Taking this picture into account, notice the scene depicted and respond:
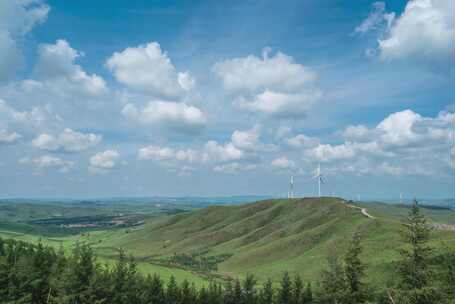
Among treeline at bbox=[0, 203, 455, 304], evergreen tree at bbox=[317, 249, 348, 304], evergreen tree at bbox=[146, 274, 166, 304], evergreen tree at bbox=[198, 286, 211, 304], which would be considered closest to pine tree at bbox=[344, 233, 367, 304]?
treeline at bbox=[0, 203, 455, 304]

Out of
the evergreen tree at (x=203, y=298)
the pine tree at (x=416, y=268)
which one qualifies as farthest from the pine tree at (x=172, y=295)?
the pine tree at (x=416, y=268)

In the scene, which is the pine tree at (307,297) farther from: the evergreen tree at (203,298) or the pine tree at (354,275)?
the pine tree at (354,275)

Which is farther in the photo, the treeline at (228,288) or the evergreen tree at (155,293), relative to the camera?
the evergreen tree at (155,293)

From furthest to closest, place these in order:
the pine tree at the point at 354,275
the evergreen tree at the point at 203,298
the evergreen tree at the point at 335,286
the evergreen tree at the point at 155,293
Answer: the evergreen tree at the point at 203,298 < the evergreen tree at the point at 155,293 < the evergreen tree at the point at 335,286 < the pine tree at the point at 354,275

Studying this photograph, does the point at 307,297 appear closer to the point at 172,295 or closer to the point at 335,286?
the point at 172,295

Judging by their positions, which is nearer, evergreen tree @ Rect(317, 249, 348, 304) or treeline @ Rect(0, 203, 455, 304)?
treeline @ Rect(0, 203, 455, 304)

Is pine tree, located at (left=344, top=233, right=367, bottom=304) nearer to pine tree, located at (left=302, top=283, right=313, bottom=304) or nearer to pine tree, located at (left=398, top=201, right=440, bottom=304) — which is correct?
pine tree, located at (left=398, top=201, right=440, bottom=304)

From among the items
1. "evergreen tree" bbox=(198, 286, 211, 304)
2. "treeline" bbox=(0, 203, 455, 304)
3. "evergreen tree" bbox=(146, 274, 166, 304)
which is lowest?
"evergreen tree" bbox=(198, 286, 211, 304)

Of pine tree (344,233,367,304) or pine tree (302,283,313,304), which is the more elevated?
pine tree (344,233,367,304)
